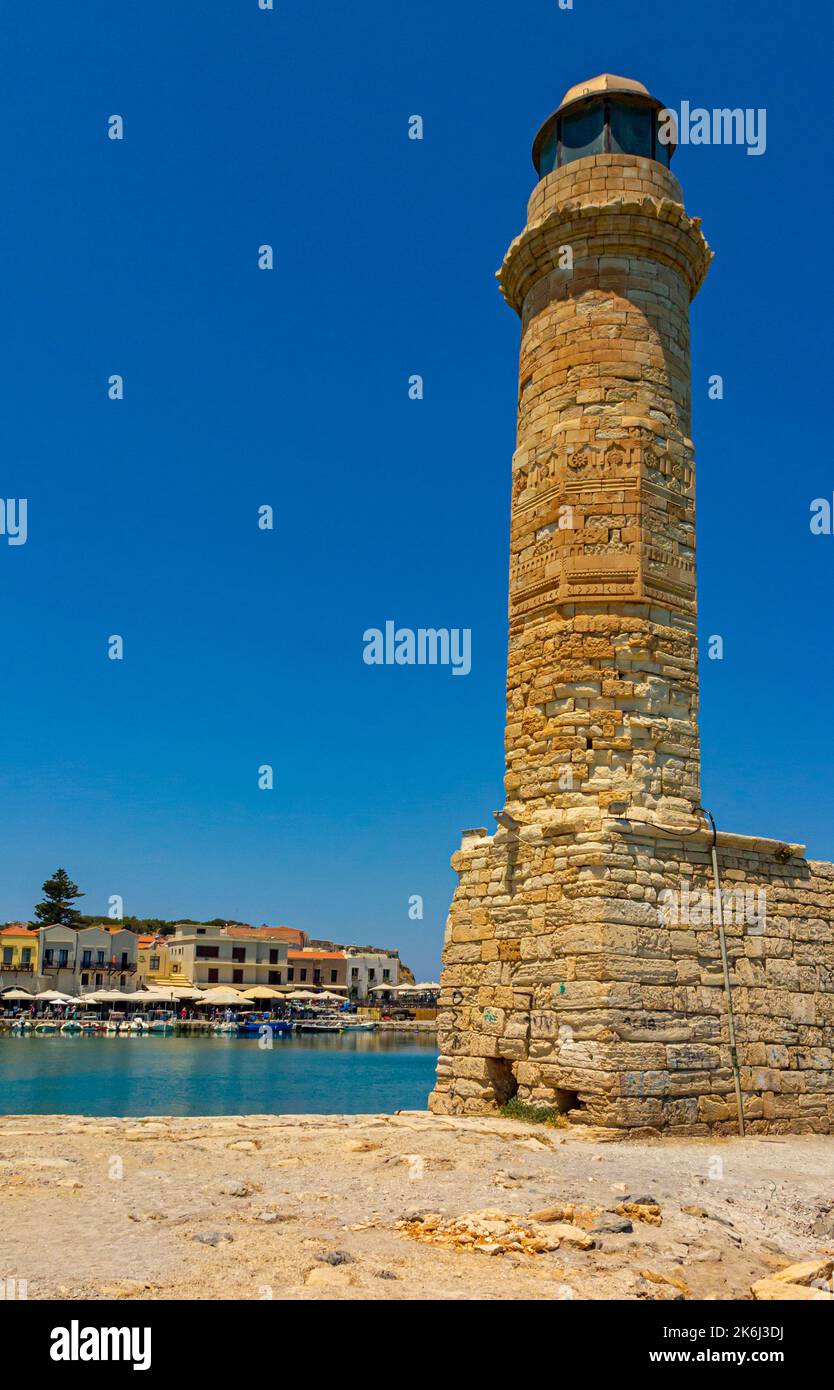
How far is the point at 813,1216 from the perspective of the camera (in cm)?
689

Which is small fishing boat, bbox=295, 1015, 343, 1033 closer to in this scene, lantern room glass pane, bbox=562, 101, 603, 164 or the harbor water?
the harbor water


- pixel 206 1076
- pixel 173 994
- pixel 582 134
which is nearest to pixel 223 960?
pixel 173 994

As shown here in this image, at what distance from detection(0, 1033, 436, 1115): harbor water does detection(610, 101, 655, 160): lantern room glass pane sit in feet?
58.2

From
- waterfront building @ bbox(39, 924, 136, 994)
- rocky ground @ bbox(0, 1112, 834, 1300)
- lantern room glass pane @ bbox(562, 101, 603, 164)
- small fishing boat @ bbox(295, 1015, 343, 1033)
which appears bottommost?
small fishing boat @ bbox(295, 1015, 343, 1033)

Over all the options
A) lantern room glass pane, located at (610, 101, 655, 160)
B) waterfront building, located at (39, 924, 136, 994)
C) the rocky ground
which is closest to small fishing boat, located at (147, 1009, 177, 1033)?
waterfront building, located at (39, 924, 136, 994)

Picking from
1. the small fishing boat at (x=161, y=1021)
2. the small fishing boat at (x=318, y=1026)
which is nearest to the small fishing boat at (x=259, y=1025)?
the small fishing boat at (x=318, y=1026)

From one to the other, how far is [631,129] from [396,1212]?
12.3 metres

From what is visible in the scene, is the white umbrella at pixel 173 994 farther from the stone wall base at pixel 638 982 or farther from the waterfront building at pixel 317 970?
the stone wall base at pixel 638 982

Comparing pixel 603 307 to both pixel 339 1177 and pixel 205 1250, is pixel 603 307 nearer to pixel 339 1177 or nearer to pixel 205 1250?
pixel 339 1177

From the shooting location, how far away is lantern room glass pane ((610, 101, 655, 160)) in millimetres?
12523

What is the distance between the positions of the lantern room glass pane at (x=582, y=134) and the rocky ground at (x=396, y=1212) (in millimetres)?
11119

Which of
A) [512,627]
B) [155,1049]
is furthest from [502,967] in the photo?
[155,1049]

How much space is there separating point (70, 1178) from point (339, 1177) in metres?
1.79

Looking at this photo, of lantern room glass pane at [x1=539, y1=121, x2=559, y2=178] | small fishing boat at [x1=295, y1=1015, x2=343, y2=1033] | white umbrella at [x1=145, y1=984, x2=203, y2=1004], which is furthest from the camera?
small fishing boat at [x1=295, y1=1015, x2=343, y2=1033]
